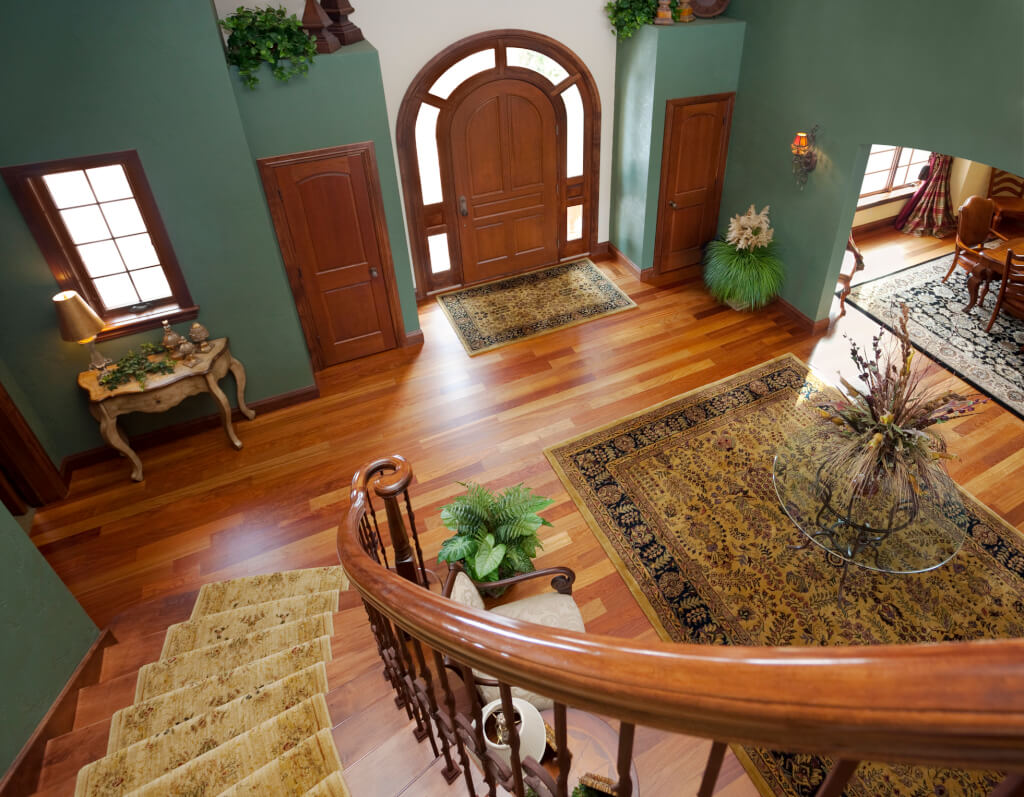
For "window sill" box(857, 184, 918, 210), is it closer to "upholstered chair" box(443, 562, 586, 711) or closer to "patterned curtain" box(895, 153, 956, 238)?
"patterned curtain" box(895, 153, 956, 238)

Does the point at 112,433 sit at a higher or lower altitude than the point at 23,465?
higher

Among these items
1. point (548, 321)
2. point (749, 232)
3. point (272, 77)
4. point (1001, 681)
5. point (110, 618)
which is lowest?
point (110, 618)

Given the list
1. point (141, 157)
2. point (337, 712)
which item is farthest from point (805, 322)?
point (141, 157)

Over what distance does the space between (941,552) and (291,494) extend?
4340 mm

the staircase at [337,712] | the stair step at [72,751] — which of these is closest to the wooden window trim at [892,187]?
the staircase at [337,712]

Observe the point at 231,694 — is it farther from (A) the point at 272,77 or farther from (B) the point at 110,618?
(A) the point at 272,77

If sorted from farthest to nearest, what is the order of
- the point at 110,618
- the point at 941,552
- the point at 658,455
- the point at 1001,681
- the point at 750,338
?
Result: the point at 750,338, the point at 658,455, the point at 110,618, the point at 941,552, the point at 1001,681

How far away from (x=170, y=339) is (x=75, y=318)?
64 centimetres

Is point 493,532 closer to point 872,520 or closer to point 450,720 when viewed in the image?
point 450,720

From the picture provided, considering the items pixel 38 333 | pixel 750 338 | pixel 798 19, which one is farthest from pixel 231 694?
pixel 798 19

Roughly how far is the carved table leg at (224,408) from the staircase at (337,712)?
68.8 inches

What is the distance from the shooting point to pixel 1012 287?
5.73m

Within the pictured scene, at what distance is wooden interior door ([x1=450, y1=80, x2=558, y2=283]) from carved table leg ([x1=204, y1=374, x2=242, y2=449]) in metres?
3.12

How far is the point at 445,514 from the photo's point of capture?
3588mm
